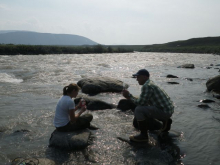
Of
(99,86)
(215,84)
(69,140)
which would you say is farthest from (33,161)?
(215,84)

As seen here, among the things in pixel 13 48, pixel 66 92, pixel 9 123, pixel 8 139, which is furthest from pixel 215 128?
pixel 13 48

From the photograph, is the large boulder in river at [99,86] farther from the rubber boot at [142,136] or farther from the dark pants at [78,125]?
the rubber boot at [142,136]

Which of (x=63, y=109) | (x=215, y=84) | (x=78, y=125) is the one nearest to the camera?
(x=63, y=109)

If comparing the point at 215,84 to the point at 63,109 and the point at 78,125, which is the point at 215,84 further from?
the point at 63,109

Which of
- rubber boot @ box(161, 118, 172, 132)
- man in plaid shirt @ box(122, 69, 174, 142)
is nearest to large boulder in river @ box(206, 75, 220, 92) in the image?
rubber boot @ box(161, 118, 172, 132)

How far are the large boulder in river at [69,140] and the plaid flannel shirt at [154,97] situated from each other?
188 centimetres

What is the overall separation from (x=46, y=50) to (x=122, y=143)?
60.4 metres

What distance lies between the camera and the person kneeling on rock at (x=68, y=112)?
5894 mm

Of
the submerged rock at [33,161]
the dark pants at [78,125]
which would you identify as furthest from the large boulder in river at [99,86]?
the submerged rock at [33,161]

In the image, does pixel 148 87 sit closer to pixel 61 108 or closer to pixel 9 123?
pixel 61 108

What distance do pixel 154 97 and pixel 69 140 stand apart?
264 cm

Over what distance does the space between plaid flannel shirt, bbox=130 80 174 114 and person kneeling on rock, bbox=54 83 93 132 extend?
171 cm

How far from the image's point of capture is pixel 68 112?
20.1 ft

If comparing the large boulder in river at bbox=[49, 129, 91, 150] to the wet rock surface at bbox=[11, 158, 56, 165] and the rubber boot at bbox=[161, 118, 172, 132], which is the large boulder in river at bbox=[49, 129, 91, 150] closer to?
the wet rock surface at bbox=[11, 158, 56, 165]
